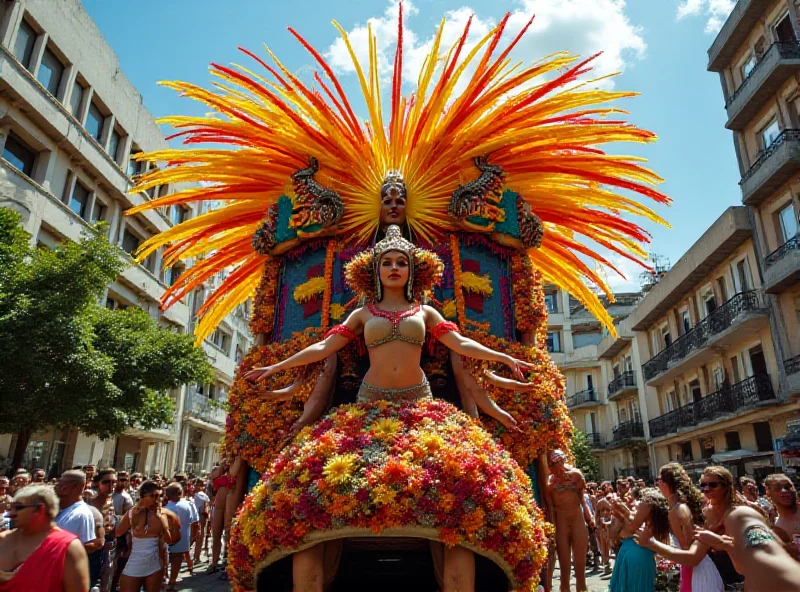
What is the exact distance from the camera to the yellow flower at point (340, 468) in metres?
3.39

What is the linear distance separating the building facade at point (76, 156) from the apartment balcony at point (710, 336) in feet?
66.6

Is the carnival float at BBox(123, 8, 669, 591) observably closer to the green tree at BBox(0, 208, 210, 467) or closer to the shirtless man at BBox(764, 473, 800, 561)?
the shirtless man at BBox(764, 473, 800, 561)

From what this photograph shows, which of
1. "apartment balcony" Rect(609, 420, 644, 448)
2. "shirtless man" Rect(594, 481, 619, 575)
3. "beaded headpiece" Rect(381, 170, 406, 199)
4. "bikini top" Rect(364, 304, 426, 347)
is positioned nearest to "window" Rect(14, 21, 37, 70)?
"beaded headpiece" Rect(381, 170, 406, 199)

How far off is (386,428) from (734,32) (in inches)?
901

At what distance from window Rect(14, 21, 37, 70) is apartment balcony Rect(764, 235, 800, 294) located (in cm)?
2265

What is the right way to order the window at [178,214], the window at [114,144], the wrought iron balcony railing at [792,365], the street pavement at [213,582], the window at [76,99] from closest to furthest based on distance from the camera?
the street pavement at [213,582] < the wrought iron balcony railing at [792,365] < the window at [76,99] < the window at [114,144] < the window at [178,214]

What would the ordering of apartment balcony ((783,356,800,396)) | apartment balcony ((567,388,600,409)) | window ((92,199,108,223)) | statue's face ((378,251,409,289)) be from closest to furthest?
statue's face ((378,251,409,289)) → apartment balcony ((783,356,800,396)) → window ((92,199,108,223)) → apartment balcony ((567,388,600,409))

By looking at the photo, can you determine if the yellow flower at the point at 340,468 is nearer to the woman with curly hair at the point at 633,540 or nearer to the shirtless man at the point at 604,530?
the woman with curly hair at the point at 633,540

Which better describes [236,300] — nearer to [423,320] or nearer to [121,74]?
[423,320]

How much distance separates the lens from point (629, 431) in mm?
32875

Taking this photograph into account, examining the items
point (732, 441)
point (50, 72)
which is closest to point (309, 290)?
point (50, 72)

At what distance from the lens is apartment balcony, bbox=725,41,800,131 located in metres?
17.9

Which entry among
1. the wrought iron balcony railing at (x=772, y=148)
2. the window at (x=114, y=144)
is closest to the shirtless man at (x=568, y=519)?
the wrought iron balcony railing at (x=772, y=148)

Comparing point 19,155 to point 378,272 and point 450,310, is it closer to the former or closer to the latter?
point 450,310
